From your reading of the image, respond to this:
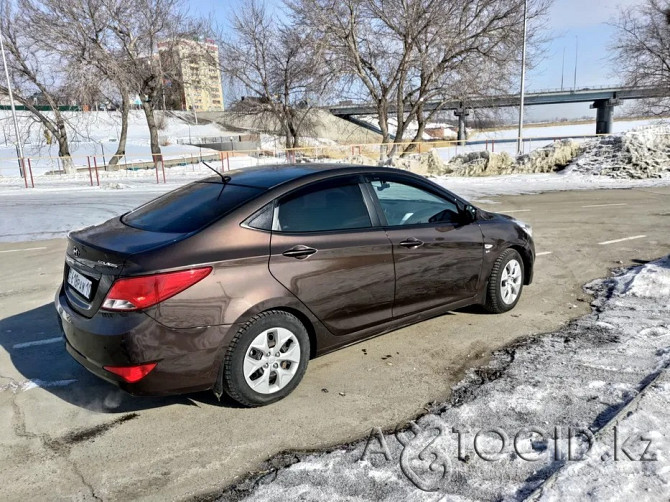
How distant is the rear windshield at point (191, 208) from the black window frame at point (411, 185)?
95 cm

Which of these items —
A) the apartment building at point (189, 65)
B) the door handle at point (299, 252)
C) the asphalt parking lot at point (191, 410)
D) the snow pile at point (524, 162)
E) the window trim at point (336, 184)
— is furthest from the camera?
the apartment building at point (189, 65)

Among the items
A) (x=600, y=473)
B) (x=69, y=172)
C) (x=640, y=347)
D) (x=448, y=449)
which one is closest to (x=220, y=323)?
(x=448, y=449)

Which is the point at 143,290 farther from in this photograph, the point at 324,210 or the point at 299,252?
the point at 324,210

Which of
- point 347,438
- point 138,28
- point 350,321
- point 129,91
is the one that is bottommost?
point 347,438

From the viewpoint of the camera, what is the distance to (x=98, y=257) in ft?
10.3

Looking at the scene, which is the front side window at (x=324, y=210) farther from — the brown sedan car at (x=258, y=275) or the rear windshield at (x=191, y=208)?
the rear windshield at (x=191, y=208)

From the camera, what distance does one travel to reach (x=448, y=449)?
111 inches

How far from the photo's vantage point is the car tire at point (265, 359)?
10.4 ft

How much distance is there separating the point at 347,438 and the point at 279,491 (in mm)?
591

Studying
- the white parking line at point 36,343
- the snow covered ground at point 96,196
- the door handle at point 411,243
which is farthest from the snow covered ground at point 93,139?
the door handle at point 411,243

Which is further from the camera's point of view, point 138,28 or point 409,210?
point 138,28

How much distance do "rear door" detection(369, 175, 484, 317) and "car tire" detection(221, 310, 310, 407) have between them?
96 centimetres

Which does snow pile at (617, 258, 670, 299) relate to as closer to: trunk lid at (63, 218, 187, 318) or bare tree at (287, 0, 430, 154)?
trunk lid at (63, 218, 187, 318)

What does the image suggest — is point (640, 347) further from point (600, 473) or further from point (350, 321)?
point (350, 321)
